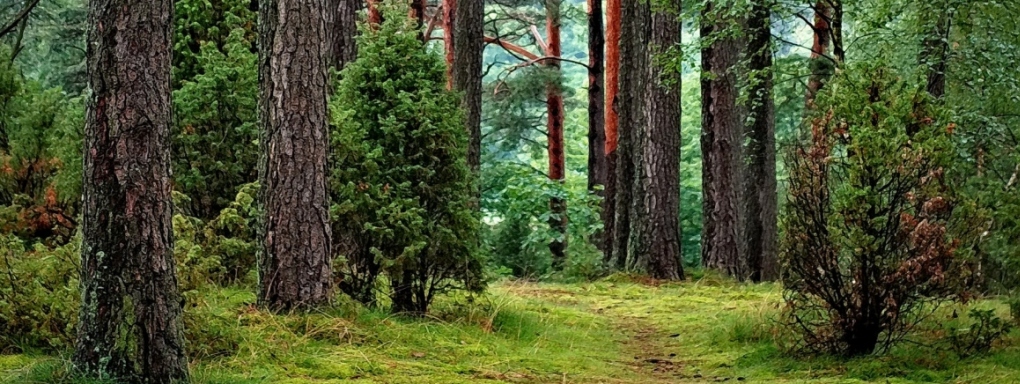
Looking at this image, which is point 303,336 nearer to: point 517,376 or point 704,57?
point 517,376

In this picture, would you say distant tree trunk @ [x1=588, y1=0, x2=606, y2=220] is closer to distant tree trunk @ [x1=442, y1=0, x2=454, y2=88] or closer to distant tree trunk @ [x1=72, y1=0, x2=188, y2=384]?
distant tree trunk @ [x1=442, y1=0, x2=454, y2=88]

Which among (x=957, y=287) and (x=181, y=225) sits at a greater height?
(x=181, y=225)

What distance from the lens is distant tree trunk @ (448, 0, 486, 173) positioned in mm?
15445

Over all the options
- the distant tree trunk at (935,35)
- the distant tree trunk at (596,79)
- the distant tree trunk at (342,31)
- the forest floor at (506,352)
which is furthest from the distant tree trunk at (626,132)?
the forest floor at (506,352)

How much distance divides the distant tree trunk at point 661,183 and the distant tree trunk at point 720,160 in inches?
25.2

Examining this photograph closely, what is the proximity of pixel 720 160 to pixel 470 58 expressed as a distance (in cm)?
419

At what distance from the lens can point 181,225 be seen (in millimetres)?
6527

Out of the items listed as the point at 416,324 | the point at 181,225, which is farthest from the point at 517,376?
the point at 181,225

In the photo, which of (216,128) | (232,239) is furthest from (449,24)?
(232,239)

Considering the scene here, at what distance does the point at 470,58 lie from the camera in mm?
15438

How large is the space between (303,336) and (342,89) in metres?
2.10

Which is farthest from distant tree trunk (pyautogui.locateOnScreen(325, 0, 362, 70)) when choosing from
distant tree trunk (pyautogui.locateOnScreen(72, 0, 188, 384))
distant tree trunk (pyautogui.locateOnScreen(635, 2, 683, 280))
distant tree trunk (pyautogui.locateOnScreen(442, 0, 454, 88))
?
distant tree trunk (pyautogui.locateOnScreen(442, 0, 454, 88))

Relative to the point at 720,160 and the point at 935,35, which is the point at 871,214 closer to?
the point at 935,35

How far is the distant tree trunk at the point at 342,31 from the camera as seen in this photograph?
10.5 m
